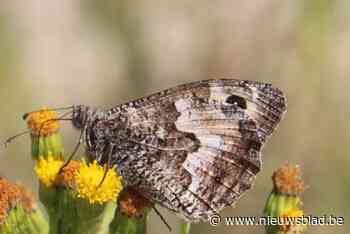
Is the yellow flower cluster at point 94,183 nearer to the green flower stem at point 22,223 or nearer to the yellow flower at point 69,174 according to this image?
the yellow flower at point 69,174

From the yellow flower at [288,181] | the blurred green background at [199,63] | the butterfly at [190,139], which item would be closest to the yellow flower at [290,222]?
the yellow flower at [288,181]

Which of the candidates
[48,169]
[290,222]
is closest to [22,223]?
[48,169]

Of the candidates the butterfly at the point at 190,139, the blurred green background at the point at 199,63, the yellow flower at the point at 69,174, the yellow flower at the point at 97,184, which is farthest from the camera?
the blurred green background at the point at 199,63

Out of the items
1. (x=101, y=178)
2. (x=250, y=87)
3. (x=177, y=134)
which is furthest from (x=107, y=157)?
(x=250, y=87)

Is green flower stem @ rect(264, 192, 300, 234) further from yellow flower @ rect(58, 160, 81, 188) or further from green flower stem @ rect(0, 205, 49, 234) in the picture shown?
green flower stem @ rect(0, 205, 49, 234)

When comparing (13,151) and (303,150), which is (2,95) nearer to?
(13,151)

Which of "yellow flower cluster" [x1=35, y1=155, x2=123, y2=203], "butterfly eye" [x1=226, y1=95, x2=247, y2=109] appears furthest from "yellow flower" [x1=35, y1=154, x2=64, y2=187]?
"butterfly eye" [x1=226, y1=95, x2=247, y2=109]
